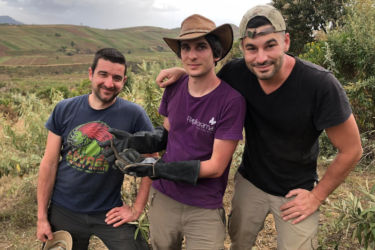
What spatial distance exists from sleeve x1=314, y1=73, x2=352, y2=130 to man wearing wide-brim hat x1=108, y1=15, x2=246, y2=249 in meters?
0.49

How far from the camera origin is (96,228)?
2592 mm

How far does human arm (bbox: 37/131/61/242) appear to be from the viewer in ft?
8.39

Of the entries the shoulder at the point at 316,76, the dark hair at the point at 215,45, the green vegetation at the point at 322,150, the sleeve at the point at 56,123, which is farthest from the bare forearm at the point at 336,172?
the sleeve at the point at 56,123

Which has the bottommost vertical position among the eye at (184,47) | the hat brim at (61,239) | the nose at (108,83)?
the hat brim at (61,239)

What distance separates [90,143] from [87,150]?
62 mm

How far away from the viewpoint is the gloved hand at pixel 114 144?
2.21m

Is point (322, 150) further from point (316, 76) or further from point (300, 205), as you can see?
point (316, 76)

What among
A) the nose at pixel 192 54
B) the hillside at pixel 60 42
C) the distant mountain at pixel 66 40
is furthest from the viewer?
the distant mountain at pixel 66 40

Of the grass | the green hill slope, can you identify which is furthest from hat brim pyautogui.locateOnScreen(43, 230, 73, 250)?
the green hill slope

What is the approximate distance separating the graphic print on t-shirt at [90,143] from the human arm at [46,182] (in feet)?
0.55

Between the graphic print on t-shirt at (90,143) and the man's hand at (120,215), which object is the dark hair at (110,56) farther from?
the man's hand at (120,215)

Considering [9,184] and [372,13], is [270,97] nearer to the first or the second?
[9,184]

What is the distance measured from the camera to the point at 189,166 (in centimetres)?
205

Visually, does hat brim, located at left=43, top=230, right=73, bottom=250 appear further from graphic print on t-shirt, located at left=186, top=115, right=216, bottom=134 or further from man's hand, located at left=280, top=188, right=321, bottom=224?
man's hand, located at left=280, top=188, right=321, bottom=224
